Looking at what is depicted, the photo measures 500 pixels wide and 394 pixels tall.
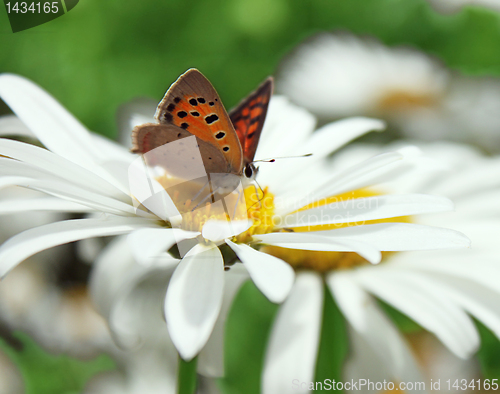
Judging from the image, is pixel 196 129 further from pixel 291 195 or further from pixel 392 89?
pixel 392 89

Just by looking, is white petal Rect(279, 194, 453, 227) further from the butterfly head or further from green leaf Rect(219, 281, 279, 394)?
green leaf Rect(219, 281, 279, 394)

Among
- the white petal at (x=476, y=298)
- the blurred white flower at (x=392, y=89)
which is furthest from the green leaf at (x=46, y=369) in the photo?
the blurred white flower at (x=392, y=89)

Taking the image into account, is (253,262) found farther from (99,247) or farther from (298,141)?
(99,247)

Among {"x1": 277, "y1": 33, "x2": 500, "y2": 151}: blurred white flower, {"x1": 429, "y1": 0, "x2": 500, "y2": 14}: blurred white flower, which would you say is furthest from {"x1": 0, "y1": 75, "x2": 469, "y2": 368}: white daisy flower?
{"x1": 429, "y1": 0, "x2": 500, "y2": 14}: blurred white flower

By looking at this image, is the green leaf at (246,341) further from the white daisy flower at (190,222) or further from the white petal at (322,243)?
the white petal at (322,243)

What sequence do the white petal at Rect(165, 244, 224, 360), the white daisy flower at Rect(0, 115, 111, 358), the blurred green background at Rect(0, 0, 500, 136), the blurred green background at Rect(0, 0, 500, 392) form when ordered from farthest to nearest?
the blurred green background at Rect(0, 0, 500, 136), the blurred green background at Rect(0, 0, 500, 392), the white daisy flower at Rect(0, 115, 111, 358), the white petal at Rect(165, 244, 224, 360)

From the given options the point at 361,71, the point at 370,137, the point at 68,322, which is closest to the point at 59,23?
the point at 68,322
